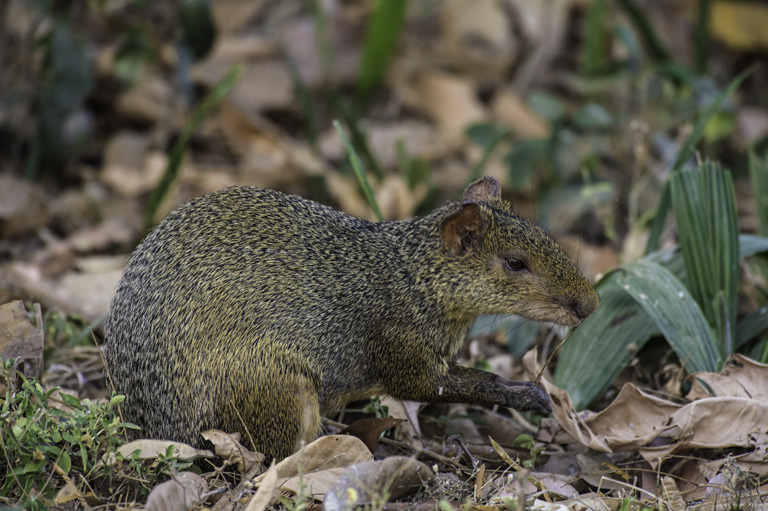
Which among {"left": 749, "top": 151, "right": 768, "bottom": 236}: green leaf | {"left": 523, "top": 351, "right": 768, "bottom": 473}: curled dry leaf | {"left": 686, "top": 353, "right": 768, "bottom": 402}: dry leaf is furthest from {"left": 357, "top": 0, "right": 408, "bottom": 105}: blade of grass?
{"left": 686, "top": 353, "right": 768, "bottom": 402}: dry leaf

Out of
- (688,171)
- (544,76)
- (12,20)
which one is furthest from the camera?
(544,76)

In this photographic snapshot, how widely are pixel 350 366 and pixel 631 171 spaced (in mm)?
3451

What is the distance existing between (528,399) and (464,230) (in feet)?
2.61

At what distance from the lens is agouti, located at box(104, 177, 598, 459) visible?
374 centimetres

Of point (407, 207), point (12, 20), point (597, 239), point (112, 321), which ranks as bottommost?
point (597, 239)

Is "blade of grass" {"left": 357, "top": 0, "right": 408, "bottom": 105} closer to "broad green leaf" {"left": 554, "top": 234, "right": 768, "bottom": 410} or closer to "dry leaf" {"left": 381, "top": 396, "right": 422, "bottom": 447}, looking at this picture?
"broad green leaf" {"left": 554, "top": 234, "right": 768, "bottom": 410}

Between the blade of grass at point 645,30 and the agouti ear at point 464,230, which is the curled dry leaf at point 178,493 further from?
the blade of grass at point 645,30

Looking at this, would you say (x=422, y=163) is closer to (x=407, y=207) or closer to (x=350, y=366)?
(x=407, y=207)

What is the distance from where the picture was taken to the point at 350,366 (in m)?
4.07

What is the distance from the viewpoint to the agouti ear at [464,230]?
4.04 m

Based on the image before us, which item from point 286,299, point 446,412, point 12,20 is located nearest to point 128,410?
point 286,299

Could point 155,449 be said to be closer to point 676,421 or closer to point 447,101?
point 676,421

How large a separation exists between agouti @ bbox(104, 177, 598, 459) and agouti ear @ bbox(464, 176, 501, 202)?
4.4 inches

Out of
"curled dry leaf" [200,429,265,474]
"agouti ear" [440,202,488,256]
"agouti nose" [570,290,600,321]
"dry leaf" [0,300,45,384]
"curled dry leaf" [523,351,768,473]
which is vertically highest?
"agouti ear" [440,202,488,256]
